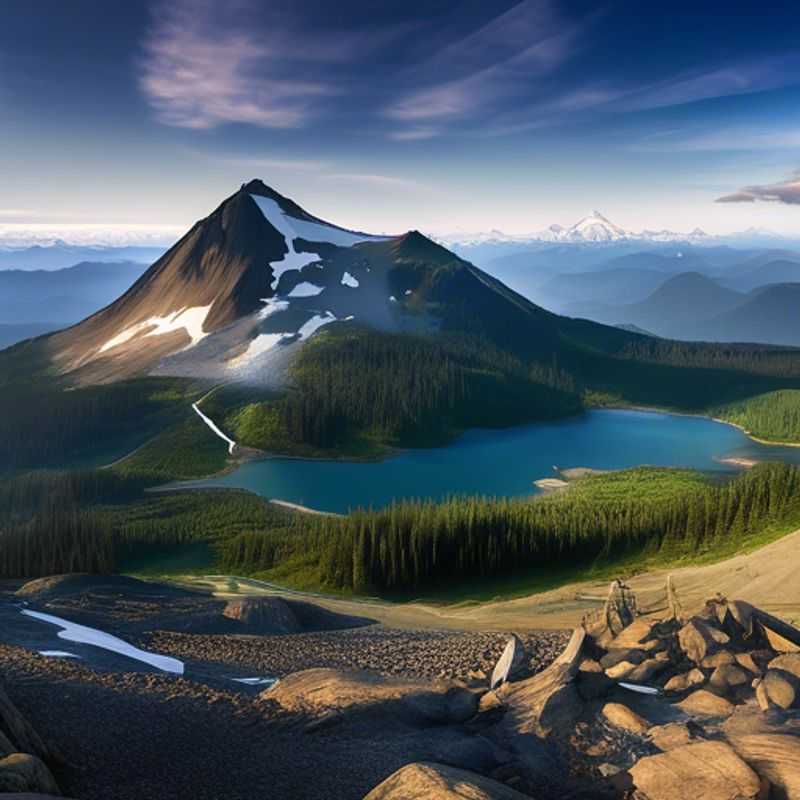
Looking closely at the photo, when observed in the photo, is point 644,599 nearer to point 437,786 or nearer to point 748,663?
point 748,663

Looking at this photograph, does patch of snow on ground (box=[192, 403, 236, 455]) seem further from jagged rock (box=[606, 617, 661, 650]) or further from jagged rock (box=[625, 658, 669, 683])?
jagged rock (box=[625, 658, 669, 683])

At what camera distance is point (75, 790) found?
63.2 ft

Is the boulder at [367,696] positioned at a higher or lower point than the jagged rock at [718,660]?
lower

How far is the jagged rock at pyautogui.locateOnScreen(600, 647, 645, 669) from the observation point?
1137 inches

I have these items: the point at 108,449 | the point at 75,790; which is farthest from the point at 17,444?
the point at 75,790

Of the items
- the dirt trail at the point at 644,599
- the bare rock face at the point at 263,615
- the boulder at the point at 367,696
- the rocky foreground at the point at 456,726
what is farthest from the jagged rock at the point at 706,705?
the bare rock face at the point at 263,615

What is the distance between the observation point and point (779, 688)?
23.6 metres

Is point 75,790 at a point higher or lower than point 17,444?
higher

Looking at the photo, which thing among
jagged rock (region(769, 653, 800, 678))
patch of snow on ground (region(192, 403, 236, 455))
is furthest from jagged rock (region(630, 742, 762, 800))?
patch of snow on ground (region(192, 403, 236, 455))

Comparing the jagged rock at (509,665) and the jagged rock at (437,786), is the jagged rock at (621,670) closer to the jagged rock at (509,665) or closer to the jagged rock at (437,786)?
the jagged rock at (509,665)

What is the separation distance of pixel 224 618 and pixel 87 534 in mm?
65993

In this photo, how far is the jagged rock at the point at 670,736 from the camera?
21.0 meters

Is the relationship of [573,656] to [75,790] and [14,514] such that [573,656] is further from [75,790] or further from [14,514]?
[14,514]

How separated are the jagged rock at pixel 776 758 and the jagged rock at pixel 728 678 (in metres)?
5.91
